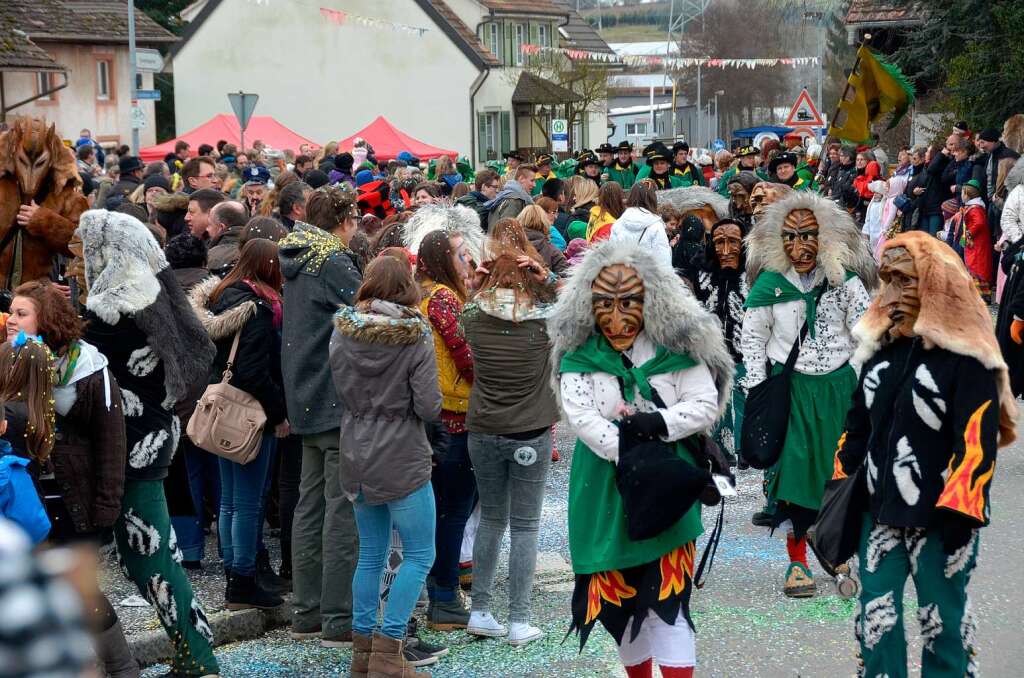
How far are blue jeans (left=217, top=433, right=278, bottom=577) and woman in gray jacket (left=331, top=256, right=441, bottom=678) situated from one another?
1072 mm

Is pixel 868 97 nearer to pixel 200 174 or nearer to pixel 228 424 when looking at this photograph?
pixel 200 174

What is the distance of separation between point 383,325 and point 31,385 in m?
1.39

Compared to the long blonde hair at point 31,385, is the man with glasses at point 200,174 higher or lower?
higher

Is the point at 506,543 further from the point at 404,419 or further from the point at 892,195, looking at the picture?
the point at 892,195

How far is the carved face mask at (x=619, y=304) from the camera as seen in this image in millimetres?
4906

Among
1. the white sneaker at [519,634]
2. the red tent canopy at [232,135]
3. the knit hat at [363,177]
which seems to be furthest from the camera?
the red tent canopy at [232,135]

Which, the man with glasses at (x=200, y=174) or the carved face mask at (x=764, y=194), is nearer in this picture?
the carved face mask at (x=764, y=194)

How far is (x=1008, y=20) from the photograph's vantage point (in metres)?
19.2

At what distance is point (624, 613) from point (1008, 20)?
16768 mm

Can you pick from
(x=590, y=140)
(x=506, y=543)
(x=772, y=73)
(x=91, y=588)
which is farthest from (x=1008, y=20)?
(x=772, y=73)

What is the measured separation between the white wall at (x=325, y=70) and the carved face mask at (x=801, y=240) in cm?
4431

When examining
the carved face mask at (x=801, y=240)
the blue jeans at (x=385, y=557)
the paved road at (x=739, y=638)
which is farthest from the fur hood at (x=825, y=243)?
the blue jeans at (x=385, y=557)

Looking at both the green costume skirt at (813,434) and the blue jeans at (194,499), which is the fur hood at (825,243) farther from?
the blue jeans at (194,499)

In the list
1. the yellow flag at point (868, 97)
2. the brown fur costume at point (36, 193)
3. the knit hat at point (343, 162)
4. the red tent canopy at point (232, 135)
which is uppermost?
the red tent canopy at point (232, 135)
